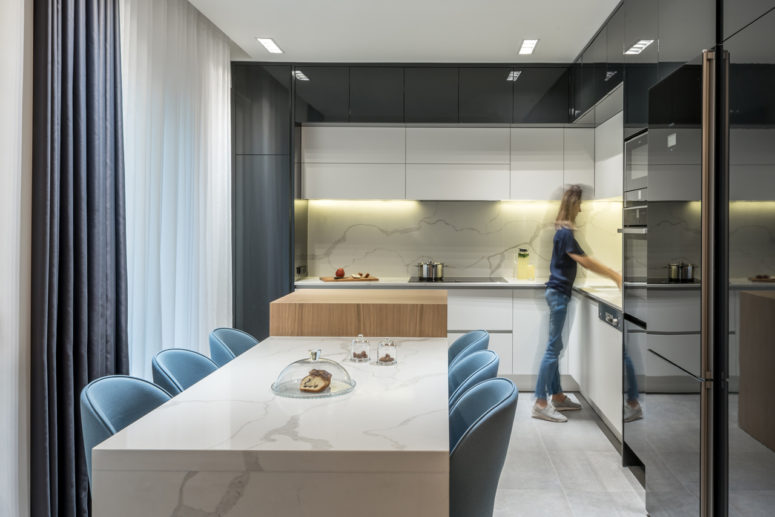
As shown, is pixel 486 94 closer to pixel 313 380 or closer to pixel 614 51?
pixel 614 51

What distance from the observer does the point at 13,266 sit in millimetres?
2109

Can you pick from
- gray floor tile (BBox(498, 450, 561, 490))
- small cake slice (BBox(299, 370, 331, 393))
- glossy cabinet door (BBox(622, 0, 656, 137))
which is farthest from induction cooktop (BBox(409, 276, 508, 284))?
small cake slice (BBox(299, 370, 331, 393))

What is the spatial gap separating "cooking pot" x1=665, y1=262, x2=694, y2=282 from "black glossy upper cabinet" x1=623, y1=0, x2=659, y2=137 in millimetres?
776

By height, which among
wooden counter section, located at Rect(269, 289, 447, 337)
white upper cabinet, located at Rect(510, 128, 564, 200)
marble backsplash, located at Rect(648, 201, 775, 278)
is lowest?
wooden counter section, located at Rect(269, 289, 447, 337)

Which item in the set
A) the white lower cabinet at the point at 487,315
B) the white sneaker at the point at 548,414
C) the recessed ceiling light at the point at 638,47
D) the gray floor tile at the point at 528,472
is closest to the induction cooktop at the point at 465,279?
the white lower cabinet at the point at 487,315

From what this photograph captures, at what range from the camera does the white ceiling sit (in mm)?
3422

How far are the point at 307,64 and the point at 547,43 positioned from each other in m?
1.82

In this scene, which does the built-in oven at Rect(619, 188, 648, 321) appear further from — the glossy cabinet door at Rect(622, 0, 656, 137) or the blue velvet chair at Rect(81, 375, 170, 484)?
the blue velvet chair at Rect(81, 375, 170, 484)

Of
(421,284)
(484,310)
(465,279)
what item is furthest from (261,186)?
(484,310)

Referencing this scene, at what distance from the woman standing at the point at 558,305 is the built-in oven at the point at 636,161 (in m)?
1.01

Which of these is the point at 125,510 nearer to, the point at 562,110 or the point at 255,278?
the point at 255,278

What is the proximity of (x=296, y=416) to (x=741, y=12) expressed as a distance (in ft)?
5.82

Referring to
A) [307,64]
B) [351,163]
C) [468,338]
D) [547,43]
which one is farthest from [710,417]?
[307,64]

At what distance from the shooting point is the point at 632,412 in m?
2.88
